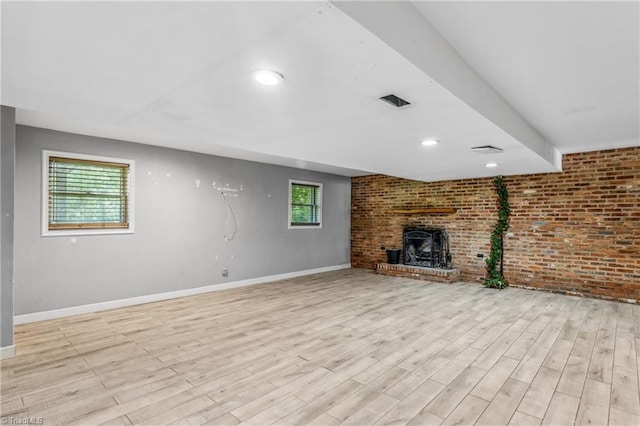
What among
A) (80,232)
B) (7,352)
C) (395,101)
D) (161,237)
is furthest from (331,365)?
(80,232)

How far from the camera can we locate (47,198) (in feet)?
13.2

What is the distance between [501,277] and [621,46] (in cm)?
481

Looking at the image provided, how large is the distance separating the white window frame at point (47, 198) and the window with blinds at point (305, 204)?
309 centimetres

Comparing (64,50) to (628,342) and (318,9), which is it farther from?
(628,342)

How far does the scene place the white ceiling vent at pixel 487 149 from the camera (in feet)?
11.9

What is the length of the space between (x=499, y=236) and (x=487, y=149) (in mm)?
3005

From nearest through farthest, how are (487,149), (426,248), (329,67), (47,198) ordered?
(329,67) < (487,149) < (47,198) < (426,248)

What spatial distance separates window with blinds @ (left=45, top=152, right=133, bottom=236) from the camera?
13.5ft

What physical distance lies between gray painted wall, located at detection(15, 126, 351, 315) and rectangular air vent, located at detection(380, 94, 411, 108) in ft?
13.2

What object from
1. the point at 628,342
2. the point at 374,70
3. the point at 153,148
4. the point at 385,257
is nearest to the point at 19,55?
the point at 374,70

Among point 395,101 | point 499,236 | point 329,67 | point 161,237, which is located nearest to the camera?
point 329,67

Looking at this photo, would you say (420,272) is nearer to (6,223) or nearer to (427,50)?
(427,50)

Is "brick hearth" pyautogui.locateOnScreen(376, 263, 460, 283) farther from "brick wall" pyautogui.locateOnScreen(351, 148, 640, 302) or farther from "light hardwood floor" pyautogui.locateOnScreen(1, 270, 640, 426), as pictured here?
"light hardwood floor" pyautogui.locateOnScreen(1, 270, 640, 426)

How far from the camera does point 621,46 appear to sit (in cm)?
202
